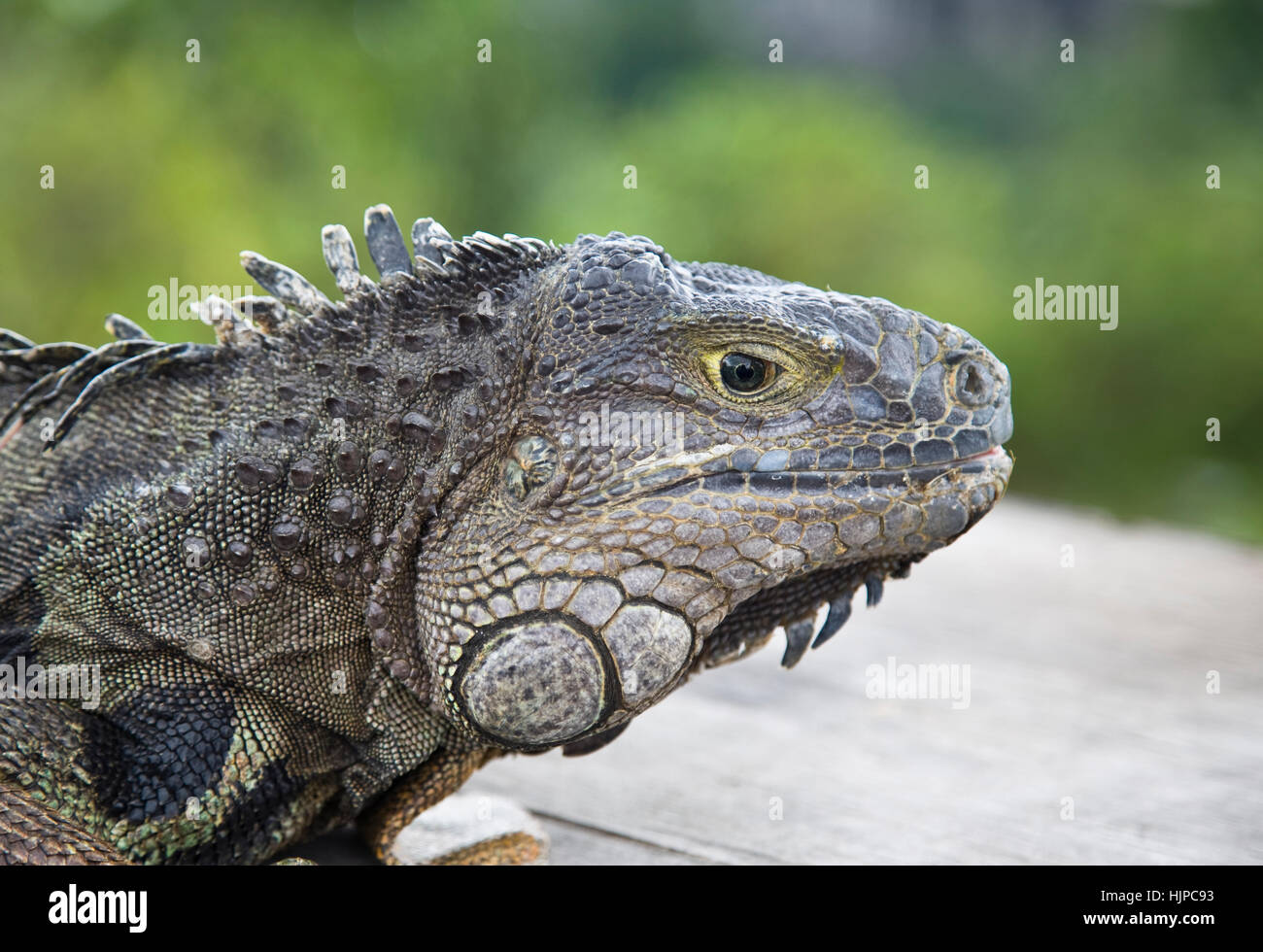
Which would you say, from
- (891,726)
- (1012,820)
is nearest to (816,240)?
(891,726)

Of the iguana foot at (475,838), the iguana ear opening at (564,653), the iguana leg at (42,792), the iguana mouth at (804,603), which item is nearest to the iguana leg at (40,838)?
the iguana leg at (42,792)

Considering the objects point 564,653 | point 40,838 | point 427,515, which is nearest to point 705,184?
point 427,515

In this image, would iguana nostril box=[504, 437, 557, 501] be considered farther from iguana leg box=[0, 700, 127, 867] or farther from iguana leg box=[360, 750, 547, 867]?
iguana leg box=[0, 700, 127, 867]

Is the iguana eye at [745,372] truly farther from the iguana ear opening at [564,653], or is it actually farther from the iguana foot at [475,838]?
the iguana foot at [475,838]

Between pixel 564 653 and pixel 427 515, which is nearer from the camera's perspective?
pixel 564 653

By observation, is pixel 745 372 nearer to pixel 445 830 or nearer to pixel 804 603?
pixel 804 603

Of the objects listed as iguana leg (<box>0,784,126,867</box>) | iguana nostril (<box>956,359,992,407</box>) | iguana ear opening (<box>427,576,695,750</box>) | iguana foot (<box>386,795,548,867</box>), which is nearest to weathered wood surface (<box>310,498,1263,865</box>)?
iguana foot (<box>386,795,548,867</box>)
